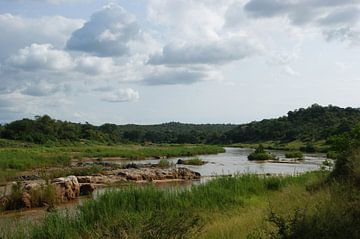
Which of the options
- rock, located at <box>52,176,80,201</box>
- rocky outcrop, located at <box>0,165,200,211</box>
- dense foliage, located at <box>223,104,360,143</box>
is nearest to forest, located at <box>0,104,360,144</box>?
dense foliage, located at <box>223,104,360,143</box>

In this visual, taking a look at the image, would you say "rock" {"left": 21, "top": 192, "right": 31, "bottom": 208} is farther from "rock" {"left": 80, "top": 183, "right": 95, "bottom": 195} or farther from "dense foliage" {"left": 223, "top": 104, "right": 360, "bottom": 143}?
"dense foliage" {"left": 223, "top": 104, "right": 360, "bottom": 143}

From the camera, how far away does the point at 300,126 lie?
110062 mm

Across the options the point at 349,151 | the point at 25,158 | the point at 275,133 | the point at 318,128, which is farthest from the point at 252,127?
the point at 349,151

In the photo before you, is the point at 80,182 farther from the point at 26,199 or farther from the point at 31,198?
the point at 26,199

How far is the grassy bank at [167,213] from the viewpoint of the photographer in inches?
336

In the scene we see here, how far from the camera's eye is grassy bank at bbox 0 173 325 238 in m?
8.52

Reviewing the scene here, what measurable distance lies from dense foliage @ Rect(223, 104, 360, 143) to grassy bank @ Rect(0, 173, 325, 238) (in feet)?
233

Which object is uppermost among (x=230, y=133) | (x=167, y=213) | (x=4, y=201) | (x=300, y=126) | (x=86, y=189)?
(x=300, y=126)

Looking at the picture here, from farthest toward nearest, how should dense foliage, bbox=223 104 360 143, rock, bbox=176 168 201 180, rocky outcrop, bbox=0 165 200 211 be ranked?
1. dense foliage, bbox=223 104 360 143
2. rock, bbox=176 168 201 180
3. rocky outcrop, bbox=0 165 200 211

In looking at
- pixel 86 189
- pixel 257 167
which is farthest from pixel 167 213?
pixel 257 167

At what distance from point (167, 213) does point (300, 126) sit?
342ft

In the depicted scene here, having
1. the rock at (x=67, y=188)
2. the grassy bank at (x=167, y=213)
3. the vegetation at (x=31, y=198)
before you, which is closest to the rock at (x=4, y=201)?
the vegetation at (x=31, y=198)

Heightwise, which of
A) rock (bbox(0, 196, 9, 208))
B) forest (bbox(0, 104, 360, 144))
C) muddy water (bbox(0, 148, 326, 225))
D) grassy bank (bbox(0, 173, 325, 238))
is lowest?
muddy water (bbox(0, 148, 326, 225))

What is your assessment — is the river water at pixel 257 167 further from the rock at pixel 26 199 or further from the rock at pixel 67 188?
the rock at pixel 26 199
